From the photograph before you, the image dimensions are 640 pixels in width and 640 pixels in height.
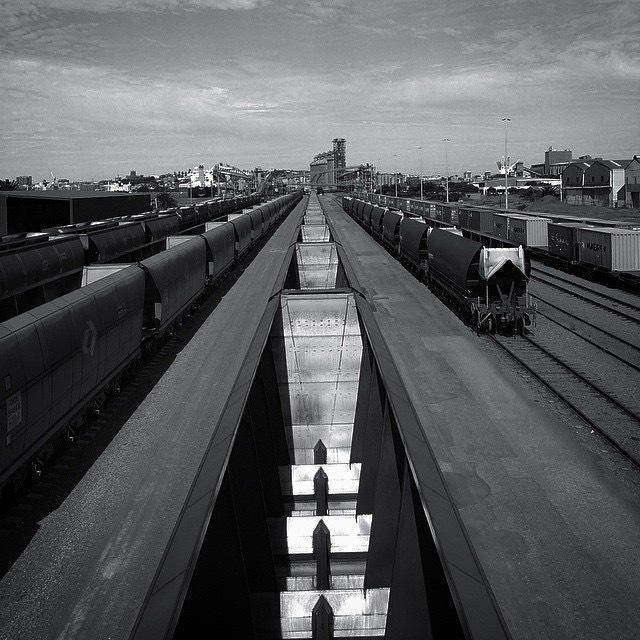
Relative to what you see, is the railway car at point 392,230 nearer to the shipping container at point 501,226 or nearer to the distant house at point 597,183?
the shipping container at point 501,226

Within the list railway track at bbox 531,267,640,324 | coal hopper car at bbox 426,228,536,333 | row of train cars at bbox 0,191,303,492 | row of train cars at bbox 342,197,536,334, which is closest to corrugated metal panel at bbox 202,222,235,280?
row of train cars at bbox 0,191,303,492

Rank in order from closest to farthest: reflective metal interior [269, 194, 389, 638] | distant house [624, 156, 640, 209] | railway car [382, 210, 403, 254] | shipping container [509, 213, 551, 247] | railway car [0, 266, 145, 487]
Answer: reflective metal interior [269, 194, 389, 638], railway car [0, 266, 145, 487], shipping container [509, 213, 551, 247], railway car [382, 210, 403, 254], distant house [624, 156, 640, 209]

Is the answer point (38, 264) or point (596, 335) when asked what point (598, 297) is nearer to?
point (596, 335)

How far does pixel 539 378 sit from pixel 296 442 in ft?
27.5

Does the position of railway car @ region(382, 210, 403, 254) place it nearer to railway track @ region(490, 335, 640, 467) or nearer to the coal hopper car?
the coal hopper car

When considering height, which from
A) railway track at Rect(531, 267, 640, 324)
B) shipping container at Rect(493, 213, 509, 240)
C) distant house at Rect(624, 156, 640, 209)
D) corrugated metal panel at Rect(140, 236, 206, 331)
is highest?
distant house at Rect(624, 156, 640, 209)

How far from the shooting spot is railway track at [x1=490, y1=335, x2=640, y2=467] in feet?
46.3

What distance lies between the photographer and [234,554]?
23.6 ft

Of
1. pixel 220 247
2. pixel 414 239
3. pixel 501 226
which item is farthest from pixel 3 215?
pixel 501 226

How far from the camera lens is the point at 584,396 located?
17.0 m

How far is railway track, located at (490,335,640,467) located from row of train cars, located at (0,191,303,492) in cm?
1171

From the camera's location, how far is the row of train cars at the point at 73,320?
35.1 feet

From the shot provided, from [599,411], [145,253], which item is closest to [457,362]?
[599,411]

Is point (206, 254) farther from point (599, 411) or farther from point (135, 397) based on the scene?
point (599, 411)
